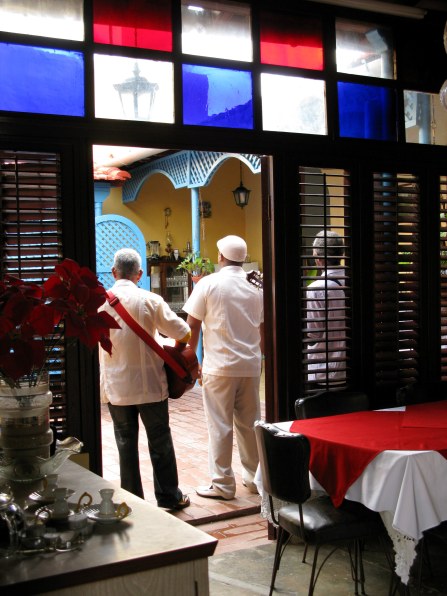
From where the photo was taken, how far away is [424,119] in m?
5.41

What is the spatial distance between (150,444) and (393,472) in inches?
89.0

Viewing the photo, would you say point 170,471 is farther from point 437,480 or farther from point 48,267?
point 437,480

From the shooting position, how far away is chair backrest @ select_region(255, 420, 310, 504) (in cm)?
356

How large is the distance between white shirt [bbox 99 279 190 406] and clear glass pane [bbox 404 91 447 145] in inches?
85.1

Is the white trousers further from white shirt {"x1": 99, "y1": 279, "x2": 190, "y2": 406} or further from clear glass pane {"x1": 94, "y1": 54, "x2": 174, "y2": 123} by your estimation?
clear glass pane {"x1": 94, "y1": 54, "x2": 174, "y2": 123}

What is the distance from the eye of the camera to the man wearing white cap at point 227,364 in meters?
5.62

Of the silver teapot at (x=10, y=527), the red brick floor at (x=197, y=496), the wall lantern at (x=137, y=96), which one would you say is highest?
the wall lantern at (x=137, y=96)

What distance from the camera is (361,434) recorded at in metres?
3.91

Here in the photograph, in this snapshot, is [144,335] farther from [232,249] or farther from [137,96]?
[137,96]

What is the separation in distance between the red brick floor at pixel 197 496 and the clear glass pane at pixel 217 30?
3046 mm

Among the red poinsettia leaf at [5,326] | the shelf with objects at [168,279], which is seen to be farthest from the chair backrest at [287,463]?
the shelf with objects at [168,279]

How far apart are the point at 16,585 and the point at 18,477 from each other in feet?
2.14
